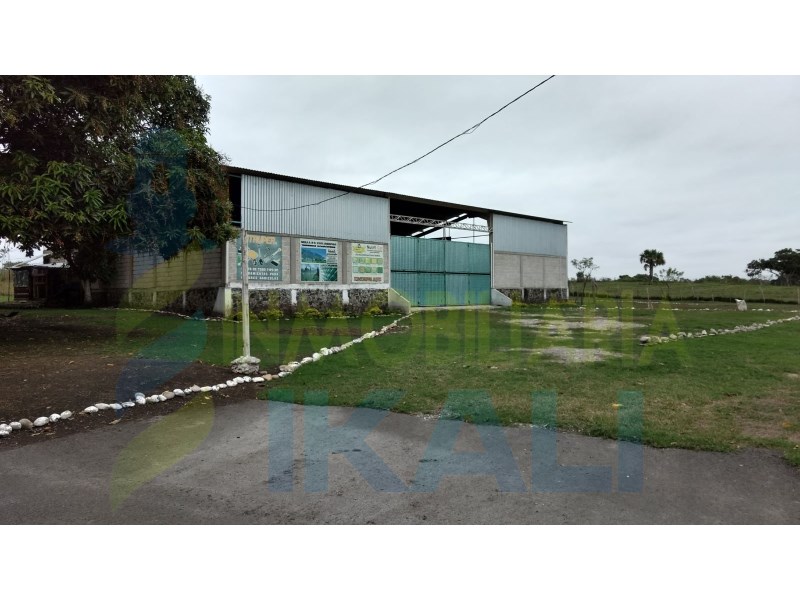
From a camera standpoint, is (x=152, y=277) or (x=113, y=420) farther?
(x=152, y=277)

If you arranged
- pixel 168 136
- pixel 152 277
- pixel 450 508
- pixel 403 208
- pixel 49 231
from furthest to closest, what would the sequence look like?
pixel 403 208 → pixel 152 277 → pixel 168 136 → pixel 49 231 → pixel 450 508

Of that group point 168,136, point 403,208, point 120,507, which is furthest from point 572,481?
point 403,208

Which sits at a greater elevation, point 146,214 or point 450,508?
point 146,214

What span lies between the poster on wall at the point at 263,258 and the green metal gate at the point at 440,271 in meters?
7.36

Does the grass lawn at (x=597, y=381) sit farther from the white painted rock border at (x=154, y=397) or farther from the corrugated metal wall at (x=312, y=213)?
the corrugated metal wall at (x=312, y=213)

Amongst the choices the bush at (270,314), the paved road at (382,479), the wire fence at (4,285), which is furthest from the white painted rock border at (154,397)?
the wire fence at (4,285)

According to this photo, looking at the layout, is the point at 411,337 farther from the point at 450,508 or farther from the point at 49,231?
the point at 450,508

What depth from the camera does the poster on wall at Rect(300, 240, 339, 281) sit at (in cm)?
2322

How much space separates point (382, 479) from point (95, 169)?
33.2 ft

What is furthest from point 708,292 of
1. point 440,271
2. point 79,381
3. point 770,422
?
point 79,381

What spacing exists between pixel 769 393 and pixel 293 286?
19.1 m

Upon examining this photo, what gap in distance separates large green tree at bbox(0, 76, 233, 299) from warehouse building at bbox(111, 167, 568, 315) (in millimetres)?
7599

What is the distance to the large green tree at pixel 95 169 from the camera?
9148mm

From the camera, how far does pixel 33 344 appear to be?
438 inches
